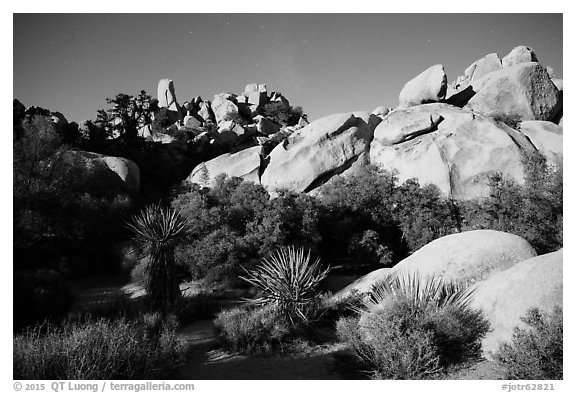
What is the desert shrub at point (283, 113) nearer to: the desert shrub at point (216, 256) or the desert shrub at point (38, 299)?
the desert shrub at point (216, 256)

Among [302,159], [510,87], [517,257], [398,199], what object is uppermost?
[510,87]

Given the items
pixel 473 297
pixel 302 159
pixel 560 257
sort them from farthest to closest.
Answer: pixel 302 159
pixel 473 297
pixel 560 257

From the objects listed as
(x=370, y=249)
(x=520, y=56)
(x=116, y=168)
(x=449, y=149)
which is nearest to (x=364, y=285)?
(x=370, y=249)

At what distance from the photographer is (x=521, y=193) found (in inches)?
737

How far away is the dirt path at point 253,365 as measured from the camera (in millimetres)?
7898

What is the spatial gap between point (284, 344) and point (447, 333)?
422 centimetres

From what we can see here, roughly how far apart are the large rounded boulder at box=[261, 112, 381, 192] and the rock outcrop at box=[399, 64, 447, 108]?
23.3 feet

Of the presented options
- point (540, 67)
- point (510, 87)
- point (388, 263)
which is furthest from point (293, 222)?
point (540, 67)

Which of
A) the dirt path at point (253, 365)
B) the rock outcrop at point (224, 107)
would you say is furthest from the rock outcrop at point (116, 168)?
the rock outcrop at point (224, 107)

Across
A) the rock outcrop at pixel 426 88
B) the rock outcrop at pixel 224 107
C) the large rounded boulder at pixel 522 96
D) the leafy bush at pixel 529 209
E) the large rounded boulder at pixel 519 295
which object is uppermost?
the rock outcrop at pixel 224 107

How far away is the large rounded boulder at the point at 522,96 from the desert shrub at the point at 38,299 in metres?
29.3

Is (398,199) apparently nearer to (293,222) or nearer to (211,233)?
(293,222)
